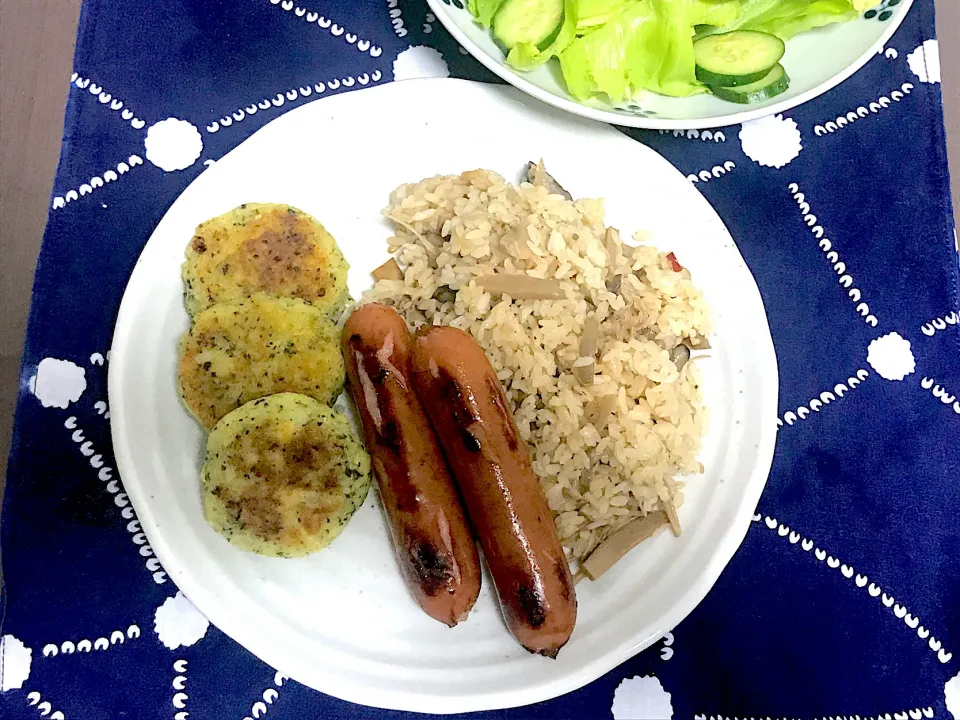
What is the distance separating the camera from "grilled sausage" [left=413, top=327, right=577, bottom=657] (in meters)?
1.63

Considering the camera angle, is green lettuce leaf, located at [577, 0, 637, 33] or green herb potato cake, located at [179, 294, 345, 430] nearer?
green herb potato cake, located at [179, 294, 345, 430]

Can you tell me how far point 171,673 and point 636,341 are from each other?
148cm

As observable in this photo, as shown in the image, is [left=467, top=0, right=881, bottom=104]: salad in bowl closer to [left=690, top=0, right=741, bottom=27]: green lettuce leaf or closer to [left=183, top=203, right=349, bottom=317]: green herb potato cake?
[left=690, top=0, right=741, bottom=27]: green lettuce leaf

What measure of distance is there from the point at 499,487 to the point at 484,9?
1.29m

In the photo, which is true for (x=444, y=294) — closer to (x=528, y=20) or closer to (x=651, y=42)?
(x=528, y=20)

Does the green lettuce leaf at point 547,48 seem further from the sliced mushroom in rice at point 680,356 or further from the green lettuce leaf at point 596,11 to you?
the sliced mushroom in rice at point 680,356

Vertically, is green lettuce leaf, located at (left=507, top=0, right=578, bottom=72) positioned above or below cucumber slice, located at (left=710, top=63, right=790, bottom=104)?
above

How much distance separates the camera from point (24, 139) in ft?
6.98

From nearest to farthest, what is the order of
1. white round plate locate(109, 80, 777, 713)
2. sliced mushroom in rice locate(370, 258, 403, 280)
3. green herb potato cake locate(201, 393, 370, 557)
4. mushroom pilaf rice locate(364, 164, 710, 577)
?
green herb potato cake locate(201, 393, 370, 557) < white round plate locate(109, 80, 777, 713) < mushroom pilaf rice locate(364, 164, 710, 577) < sliced mushroom in rice locate(370, 258, 403, 280)

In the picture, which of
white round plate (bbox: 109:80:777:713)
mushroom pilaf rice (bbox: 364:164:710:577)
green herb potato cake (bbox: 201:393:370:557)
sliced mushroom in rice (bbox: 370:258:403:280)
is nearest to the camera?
green herb potato cake (bbox: 201:393:370:557)

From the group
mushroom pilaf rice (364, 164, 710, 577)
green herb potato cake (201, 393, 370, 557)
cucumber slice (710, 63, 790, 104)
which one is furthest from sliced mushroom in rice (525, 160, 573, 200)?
green herb potato cake (201, 393, 370, 557)

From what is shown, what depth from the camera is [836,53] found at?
6.63 feet

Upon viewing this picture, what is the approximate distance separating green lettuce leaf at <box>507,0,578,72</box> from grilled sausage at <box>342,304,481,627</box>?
79 centimetres

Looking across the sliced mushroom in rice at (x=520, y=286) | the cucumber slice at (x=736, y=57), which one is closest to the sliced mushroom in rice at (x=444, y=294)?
the sliced mushroom in rice at (x=520, y=286)
